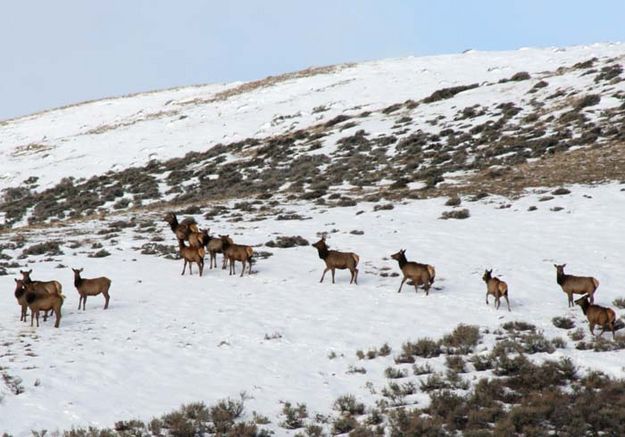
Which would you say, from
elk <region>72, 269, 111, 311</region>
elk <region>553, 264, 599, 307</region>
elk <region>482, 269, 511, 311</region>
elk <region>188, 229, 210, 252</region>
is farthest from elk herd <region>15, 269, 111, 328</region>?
elk <region>553, 264, 599, 307</region>

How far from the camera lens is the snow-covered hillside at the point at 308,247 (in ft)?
33.5

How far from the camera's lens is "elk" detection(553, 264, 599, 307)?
12.5 m

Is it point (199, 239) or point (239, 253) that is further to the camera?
point (199, 239)

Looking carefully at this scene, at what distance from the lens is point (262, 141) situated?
47.5m

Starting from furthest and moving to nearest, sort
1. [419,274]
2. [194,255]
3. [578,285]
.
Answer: [194,255], [419,274], [578,285]

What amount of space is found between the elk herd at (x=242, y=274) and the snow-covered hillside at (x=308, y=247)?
37 centimetres

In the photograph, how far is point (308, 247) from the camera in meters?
19.4

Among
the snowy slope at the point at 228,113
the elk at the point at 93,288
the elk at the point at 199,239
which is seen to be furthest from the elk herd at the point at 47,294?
the snowy slope at the point at 228,113

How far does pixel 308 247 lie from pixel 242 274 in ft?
10.6

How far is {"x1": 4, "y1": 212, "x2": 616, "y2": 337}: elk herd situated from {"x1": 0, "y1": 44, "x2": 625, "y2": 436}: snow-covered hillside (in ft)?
1.22

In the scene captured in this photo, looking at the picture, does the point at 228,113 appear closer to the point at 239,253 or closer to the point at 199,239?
the point at 199,239

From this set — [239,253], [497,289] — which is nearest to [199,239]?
[239,253]

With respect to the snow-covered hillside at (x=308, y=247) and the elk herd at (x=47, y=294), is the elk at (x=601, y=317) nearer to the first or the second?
the snow-covered hillside at (x=308, y=247)

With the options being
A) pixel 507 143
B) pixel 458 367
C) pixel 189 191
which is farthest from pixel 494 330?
→ pixel 189 191
